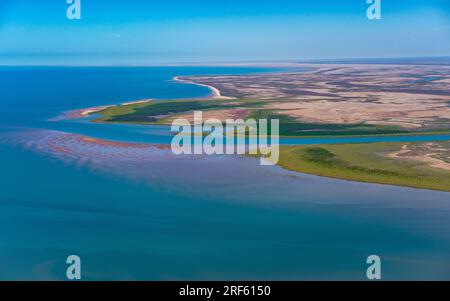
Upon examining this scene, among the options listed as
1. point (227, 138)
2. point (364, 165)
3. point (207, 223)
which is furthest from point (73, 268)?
point (227, 138)

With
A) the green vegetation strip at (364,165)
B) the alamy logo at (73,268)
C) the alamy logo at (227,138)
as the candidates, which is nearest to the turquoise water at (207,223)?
the alamy logo at (73,268)

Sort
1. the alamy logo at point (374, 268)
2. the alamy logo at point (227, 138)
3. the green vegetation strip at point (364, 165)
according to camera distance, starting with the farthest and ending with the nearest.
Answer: the alamy logo at point (227, 138) → the green vegetation strip at point (364, 165) → the alamy logo at point (374, 268)

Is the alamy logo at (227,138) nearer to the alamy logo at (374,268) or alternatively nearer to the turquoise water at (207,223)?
the turquoise water at (207,223)

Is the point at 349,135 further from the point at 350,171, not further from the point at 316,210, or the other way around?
the point at 316,210

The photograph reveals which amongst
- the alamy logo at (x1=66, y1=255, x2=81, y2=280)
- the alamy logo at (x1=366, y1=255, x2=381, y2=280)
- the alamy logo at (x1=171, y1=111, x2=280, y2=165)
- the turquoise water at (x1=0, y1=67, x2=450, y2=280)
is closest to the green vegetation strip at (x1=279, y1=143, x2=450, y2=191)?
the turquoise water at (x1=0, y1=67, x2=450, y2=280)

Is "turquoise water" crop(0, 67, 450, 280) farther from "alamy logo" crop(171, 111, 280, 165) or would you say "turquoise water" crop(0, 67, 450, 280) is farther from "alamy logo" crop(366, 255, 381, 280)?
"alamy logo" crop(171, 111, 280, 165)

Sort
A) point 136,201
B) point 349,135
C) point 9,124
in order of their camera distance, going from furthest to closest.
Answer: point 9,124, point 349,135, point 136,201
